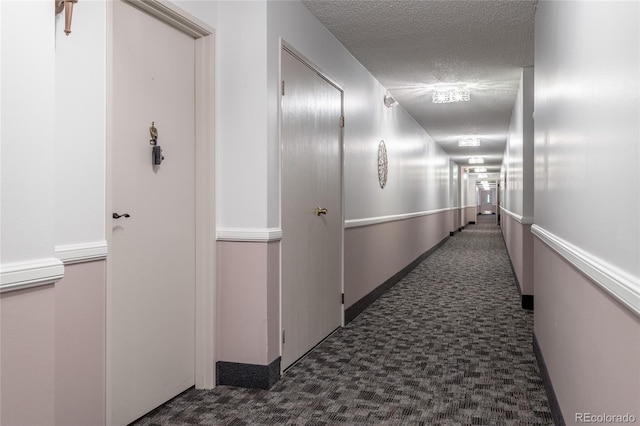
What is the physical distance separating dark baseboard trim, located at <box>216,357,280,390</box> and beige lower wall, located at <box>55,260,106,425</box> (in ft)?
2.87

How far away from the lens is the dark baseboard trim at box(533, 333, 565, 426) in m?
2.38

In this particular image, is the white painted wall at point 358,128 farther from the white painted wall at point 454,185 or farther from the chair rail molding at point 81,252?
the white painted wall at point 454,185

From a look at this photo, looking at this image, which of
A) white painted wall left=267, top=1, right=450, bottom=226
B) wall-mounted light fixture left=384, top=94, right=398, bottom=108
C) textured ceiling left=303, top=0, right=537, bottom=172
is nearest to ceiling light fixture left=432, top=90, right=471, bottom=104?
textured ceiling left=303, top=0, right=537, bottom=172

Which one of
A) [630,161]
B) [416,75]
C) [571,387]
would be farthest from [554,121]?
[416,75]

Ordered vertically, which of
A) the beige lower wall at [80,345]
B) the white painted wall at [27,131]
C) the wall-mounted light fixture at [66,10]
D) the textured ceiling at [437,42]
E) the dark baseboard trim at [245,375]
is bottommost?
the dark baseboard trim at [245,375]

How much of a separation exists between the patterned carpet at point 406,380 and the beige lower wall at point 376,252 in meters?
0.33

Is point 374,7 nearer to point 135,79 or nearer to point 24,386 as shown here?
point 135,79

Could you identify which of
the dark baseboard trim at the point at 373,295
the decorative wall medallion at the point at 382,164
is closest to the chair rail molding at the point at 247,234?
the dark baseboard trim at the point at 373,295

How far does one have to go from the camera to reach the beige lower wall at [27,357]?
1.49m

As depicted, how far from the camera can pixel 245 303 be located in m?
3.04

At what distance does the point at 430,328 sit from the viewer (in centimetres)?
444

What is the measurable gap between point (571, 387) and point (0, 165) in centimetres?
220

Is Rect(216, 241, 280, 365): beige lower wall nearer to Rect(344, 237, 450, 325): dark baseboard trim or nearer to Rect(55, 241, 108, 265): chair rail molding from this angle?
Rect(55, 241, 108, 265): chair rail molding

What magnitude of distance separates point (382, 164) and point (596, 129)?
14.9 feet
